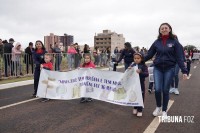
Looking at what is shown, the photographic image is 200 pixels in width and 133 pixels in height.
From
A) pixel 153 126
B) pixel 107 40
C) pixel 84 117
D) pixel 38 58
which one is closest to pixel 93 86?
pixel 84 117

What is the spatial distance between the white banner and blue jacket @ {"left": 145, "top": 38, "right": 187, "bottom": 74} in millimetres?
729

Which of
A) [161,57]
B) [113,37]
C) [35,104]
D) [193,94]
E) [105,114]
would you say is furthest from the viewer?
[113,37]

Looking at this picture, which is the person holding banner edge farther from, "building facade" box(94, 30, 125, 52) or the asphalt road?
"building facade" box(94, 30, 125, 52)

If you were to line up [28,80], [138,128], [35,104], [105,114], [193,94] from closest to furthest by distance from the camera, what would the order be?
[138,128] < [105,114] < [35,104] < [193,94] < [28,80]

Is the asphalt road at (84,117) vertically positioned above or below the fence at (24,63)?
below

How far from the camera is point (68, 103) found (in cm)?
802

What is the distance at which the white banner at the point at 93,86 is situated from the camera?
22.3 ft

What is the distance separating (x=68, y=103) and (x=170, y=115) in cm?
297

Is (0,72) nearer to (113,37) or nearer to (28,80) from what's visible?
(28,80)

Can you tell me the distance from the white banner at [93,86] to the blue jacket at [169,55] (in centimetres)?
73

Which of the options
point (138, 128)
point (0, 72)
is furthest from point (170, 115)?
point (0, 72)

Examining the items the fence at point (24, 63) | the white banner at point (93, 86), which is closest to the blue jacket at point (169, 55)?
the white banner at point (93, 86)

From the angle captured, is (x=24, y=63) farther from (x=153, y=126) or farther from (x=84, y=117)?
(x=153, y=126)

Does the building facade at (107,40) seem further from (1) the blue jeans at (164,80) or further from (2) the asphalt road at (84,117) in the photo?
(1) the blue jeans at (164,80)
